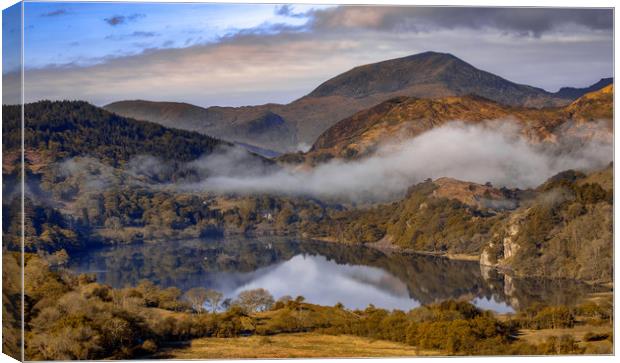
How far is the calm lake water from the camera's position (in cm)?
2347

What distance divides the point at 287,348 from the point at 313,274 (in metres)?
2.23

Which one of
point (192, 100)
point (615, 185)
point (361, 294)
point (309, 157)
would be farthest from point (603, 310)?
point (192, 100)

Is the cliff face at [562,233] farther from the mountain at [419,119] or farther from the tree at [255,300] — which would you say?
the tree at [255,300]

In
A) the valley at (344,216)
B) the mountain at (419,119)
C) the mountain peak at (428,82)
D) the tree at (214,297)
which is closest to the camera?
the valley at (344,216)

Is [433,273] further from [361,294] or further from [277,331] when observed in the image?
[277,331]

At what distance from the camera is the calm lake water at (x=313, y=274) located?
77.0 feet

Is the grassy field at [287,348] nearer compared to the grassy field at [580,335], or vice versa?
the grassy field at [287,348]

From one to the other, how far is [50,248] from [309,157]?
499cm

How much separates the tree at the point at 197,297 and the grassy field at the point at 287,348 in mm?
998

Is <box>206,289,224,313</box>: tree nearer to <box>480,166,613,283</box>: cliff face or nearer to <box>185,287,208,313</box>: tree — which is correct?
<box>185,287,208,313</box>: tree

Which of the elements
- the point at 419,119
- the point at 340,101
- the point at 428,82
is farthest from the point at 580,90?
the point at 340,101

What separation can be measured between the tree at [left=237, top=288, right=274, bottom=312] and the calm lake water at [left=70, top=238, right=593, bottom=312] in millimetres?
134

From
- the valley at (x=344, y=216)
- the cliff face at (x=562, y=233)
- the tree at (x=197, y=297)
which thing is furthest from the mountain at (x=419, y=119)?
the tree at (x=197, y=297)

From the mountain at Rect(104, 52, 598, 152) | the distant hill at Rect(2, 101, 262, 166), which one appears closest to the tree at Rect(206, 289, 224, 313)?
the distant hill at Rect(2, 101, 262, 166)
